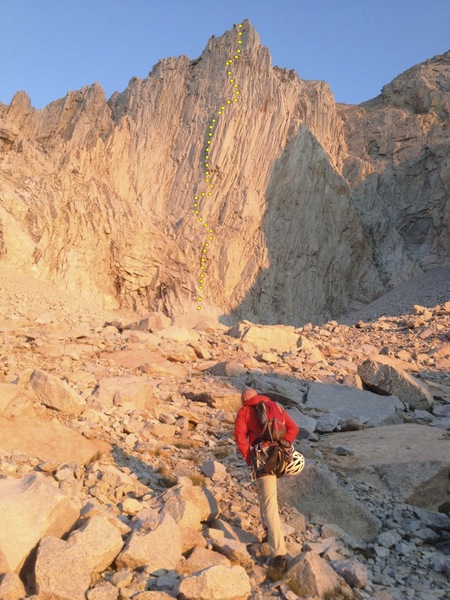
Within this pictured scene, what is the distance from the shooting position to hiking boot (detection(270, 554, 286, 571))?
14.4 ft

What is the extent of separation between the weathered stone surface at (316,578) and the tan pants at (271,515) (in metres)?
0.22

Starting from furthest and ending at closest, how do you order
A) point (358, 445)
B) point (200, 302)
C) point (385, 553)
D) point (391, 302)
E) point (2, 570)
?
point (391, 302) → point (200, 302) → point (358, 445) → point (385, 553) → point (2, 570)

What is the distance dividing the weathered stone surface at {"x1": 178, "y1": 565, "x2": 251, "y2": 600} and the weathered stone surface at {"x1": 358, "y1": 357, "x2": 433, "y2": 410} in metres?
8.24

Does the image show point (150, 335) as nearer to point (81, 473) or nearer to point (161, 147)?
point (81, 473)

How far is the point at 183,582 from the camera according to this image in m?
3.62

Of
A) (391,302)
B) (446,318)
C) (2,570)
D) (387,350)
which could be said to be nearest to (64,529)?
(2,570)

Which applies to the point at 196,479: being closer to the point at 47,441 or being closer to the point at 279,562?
the point at 279,562

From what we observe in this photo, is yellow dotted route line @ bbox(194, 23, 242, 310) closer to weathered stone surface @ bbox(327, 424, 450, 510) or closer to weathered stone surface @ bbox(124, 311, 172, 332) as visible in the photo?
weathered stone surface @ bbox(124, 311, 172, 332)

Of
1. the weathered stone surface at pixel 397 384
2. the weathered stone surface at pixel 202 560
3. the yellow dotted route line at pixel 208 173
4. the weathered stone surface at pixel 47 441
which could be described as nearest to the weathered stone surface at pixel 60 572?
the weathered stone surface at pixel 202 560

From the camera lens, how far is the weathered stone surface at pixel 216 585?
3594mm

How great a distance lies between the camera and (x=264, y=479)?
4.74 meters

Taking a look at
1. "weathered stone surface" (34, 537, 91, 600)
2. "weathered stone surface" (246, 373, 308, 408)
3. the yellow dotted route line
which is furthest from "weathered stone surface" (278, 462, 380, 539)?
the yellow dotted route line

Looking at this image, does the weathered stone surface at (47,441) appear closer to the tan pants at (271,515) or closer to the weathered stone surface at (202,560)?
the weathered stone surface at (202,560)

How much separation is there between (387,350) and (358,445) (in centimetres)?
876
